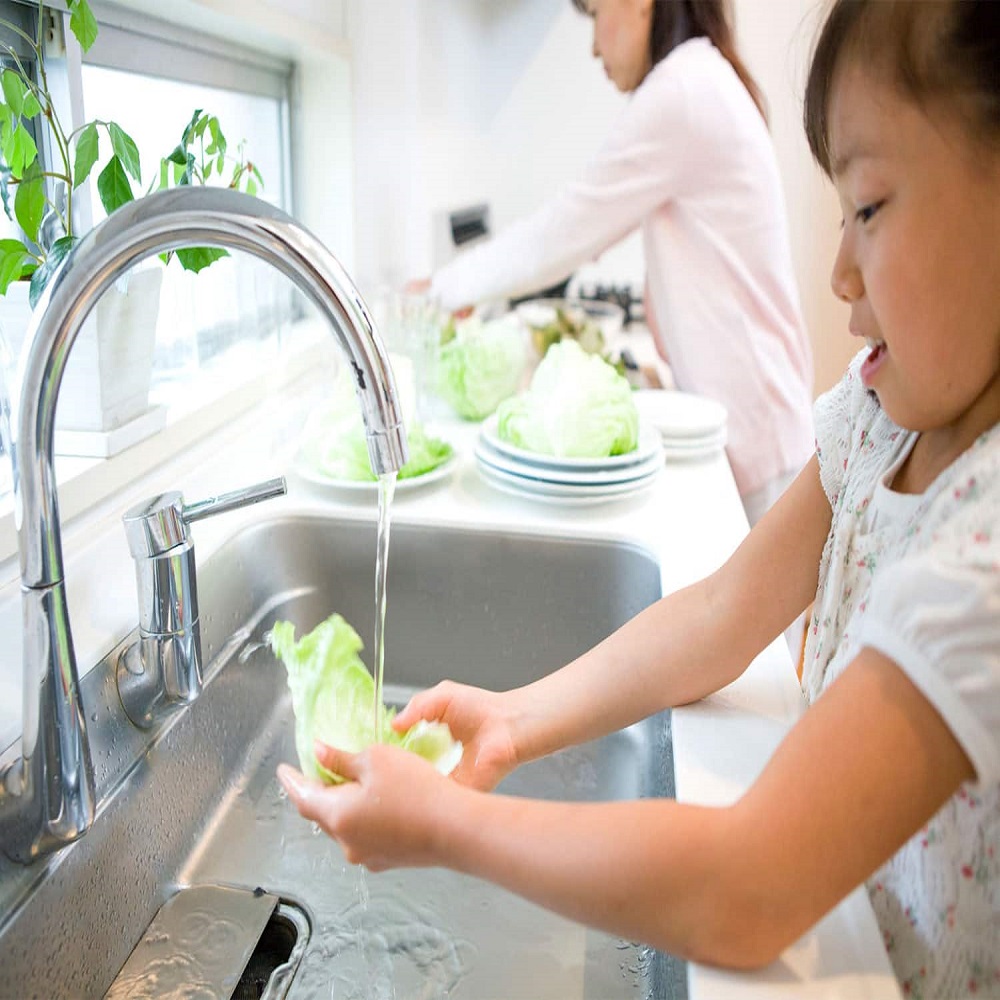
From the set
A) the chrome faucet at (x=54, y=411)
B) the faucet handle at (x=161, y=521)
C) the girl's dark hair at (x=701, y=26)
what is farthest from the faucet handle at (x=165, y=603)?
the girl's dark hair at (x=701, y=26)

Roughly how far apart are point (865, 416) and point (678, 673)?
0.86 ft

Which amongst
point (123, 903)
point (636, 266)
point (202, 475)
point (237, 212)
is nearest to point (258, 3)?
point (202, 475)

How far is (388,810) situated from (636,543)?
597 mm

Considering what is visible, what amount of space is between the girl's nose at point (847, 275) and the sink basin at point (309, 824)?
14.7 inches

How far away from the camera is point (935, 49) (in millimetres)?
535

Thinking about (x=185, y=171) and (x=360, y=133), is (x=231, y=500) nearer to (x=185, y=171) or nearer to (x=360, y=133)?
(x=185, y=171)

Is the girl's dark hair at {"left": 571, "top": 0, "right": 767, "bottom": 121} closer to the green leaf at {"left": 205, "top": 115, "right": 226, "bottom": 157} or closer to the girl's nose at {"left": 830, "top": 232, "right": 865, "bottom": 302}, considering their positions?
the green leaf at {"left": 205, "top": 115, "right": 226, "bottom": 157}

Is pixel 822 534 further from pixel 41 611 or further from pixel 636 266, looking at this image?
pixel 636 266

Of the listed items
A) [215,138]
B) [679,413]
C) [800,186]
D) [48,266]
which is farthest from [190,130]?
[800,186]

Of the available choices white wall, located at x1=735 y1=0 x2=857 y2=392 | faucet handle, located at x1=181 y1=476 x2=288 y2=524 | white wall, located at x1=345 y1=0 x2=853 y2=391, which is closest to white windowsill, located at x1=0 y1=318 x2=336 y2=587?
faucet handle, located at x1=181 y1=476 x2=288 y2=524

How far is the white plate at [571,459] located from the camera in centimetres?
120

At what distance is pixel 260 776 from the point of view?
1012 mm

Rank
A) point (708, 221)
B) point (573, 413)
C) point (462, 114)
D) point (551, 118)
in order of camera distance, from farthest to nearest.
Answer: point (551, 118), point (462, 114), point (708, 221), point (573, 413)

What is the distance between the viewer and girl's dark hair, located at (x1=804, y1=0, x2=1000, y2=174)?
52 cm
